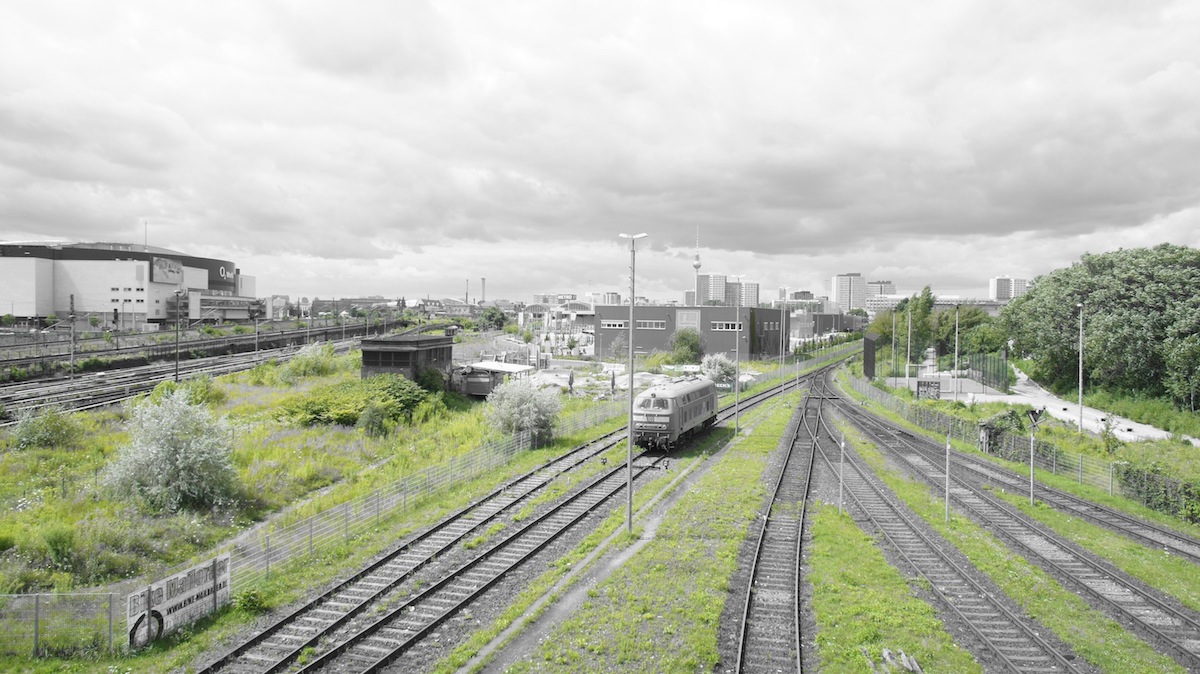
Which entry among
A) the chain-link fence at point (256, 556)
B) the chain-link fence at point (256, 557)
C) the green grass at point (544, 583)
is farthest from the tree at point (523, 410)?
the green grass at point (544, 583)

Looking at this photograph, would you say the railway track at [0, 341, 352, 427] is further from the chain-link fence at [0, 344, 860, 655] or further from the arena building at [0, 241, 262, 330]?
the arena building at [0, 241, 262, 330]

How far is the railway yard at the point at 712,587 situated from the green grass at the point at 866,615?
73 mm

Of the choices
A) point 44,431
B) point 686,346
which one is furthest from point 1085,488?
point 686,346

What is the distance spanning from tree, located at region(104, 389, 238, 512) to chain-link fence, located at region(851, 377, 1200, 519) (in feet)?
95.6

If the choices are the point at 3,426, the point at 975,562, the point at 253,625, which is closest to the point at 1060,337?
the point at 975,562

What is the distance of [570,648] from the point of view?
42.4ft

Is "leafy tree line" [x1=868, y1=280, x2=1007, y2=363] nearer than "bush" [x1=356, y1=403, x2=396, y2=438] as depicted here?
No

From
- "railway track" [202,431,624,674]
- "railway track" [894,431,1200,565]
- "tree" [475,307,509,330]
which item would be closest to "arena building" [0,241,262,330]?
"tree" [475,307,509,330]

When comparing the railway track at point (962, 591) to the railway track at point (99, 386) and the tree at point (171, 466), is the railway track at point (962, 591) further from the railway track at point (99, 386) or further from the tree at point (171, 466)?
the railway track at point (99, 386)

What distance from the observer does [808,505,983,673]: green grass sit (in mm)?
12703

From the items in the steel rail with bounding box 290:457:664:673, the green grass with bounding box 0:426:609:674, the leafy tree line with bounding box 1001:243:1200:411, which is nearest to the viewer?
the green grass with bounding box 0:426:609:674

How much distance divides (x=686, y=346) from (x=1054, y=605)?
7168 cm

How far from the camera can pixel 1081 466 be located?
95.9 ft

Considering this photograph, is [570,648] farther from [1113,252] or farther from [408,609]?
[1113,252]
